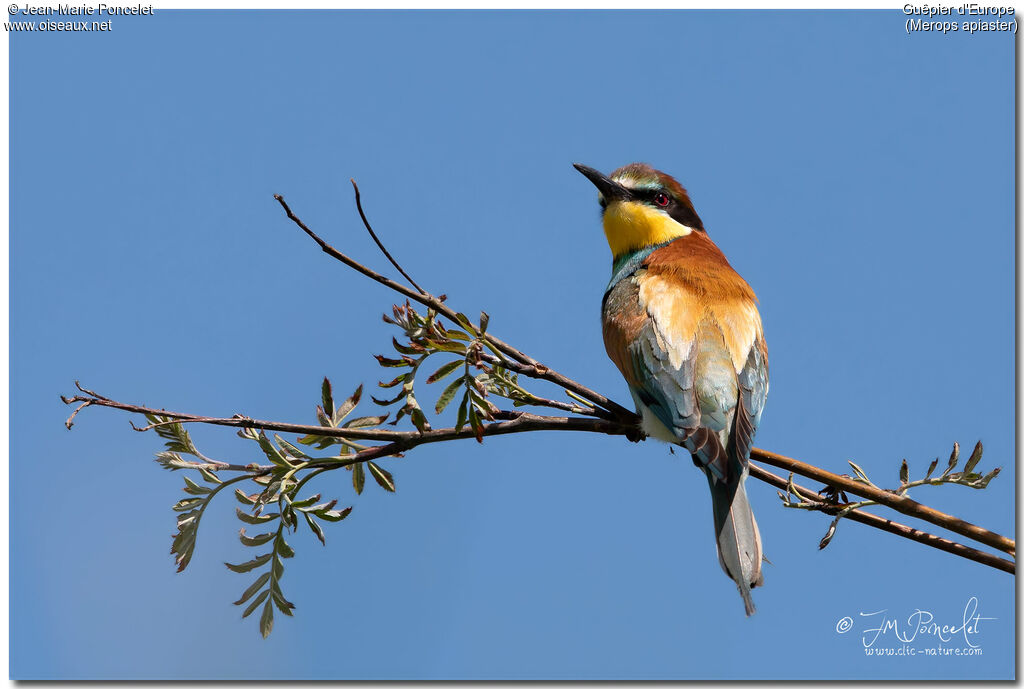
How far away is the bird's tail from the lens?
7.42 feet

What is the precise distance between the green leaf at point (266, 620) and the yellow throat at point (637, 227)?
2.50m

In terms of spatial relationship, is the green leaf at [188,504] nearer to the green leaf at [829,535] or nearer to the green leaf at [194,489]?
the green leaf at [194,489]

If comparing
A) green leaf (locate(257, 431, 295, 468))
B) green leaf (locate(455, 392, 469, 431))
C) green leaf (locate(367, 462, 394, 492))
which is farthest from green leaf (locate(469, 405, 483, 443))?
green leaf (locate(257, 431, 295, 468))

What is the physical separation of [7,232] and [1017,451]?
120 inches

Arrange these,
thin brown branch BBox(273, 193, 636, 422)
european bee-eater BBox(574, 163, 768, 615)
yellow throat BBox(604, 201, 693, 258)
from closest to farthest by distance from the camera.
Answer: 1. thin brown branch BBox(273, 193, 636, 422)
2. european bee-eater BBox(574, 163, 768, 615)
3. yellow throat BBox(604, 201, 693, 258)

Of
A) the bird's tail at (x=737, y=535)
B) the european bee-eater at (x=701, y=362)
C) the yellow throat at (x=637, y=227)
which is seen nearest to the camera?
the bird's tail at (x=737, y=535)

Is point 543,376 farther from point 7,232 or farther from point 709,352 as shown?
point 7,232

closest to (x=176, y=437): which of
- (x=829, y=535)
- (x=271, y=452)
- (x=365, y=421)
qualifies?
(x=271, y=452)

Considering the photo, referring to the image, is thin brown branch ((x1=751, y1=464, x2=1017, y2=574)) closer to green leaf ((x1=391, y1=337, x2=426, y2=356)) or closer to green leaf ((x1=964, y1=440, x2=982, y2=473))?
green leaf ((x1=964, y1=440, x2=982, y2=473))

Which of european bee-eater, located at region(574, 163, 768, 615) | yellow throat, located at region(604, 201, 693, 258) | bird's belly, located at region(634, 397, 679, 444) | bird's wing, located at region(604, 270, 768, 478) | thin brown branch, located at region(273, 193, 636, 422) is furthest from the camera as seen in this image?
yellow throat, located at region(604, 201, 693, 258)

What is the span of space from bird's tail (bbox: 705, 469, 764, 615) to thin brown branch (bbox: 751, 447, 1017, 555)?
1.40 feet

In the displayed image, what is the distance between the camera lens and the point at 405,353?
1.84m

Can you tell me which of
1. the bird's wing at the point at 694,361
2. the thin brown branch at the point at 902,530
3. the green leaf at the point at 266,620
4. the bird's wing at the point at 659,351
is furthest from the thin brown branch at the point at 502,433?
the bird's wing at the point at 659,351

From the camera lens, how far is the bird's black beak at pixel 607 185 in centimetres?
399
